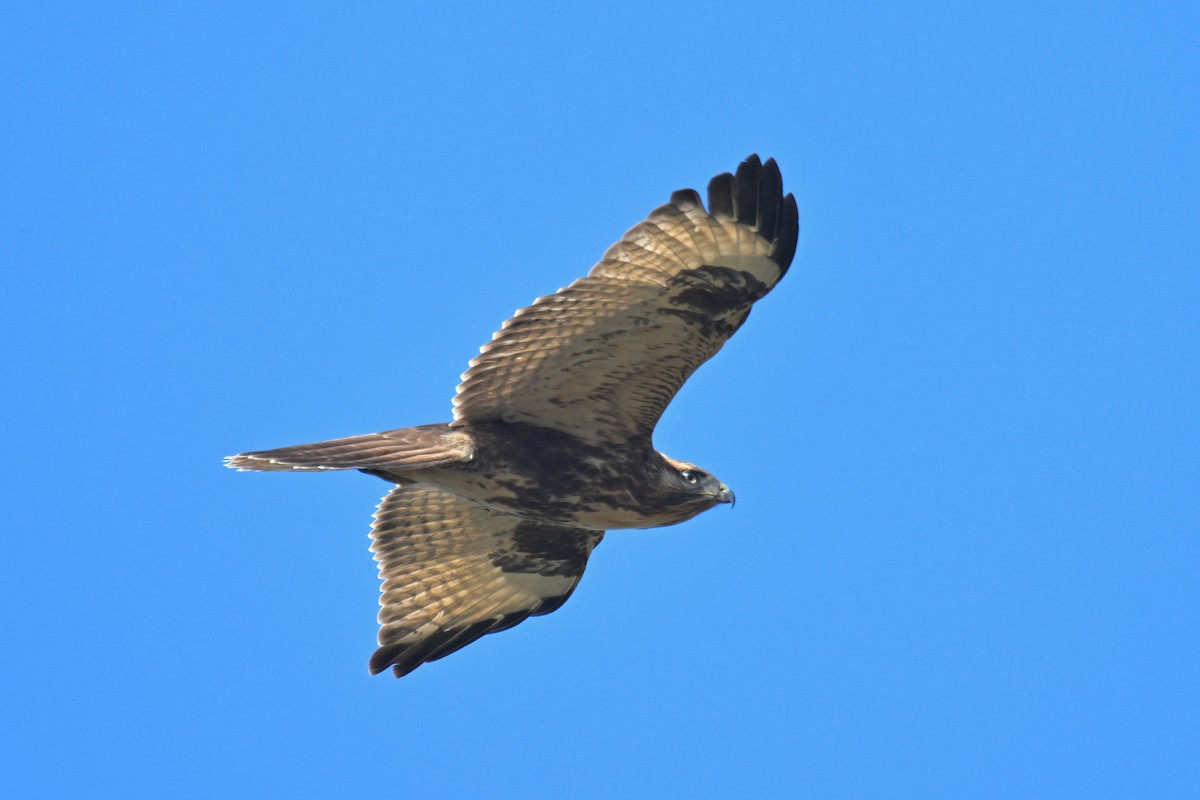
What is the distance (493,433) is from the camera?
10336mm

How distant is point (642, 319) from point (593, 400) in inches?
28.1

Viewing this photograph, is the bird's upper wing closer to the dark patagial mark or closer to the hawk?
the hawk

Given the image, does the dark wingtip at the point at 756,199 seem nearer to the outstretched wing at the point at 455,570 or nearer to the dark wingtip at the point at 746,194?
the dark wingtip at the point at 746,194

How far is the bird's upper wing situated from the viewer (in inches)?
374

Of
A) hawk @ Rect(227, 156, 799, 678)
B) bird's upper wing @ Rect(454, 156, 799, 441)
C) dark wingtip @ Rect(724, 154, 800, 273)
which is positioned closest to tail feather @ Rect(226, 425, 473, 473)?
hawk @ Rect(227, 156, 799, 678)

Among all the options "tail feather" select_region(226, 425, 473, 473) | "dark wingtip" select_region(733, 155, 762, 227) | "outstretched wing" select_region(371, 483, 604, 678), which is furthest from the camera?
"outstretched wing" select_region(371, 483, 604, 678)

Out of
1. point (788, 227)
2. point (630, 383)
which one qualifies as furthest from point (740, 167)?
point (630, 383)

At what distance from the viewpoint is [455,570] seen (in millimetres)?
11859

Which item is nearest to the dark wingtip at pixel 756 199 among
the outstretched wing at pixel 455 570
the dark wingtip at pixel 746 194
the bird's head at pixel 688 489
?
the dark wingtip at pixel 746 194

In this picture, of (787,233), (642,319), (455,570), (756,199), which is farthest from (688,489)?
(455,570)

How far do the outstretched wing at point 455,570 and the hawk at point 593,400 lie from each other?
0.06ft

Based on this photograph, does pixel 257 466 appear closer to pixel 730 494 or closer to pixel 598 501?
pixel 598 501

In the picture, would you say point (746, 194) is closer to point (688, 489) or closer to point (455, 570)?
point (688, 489)

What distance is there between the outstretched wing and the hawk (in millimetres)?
18
